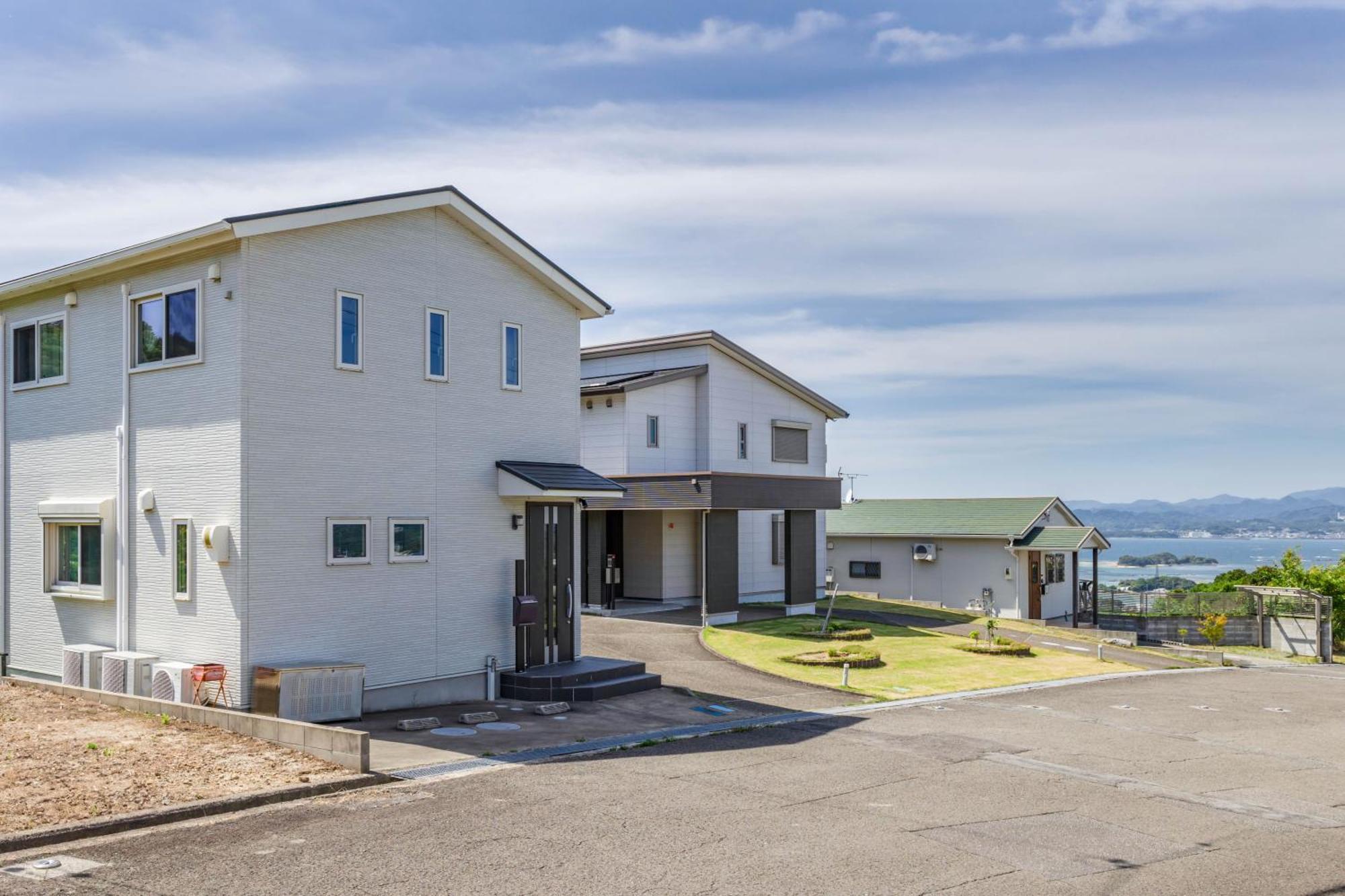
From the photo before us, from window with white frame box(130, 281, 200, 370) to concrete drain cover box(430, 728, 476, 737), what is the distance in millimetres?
5676

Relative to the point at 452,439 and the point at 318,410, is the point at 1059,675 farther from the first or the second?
the point at 318,410

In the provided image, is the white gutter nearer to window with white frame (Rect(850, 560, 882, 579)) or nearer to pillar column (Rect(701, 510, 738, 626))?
pillar column (Rect(701, 510, 738, 626))

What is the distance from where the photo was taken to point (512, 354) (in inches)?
674

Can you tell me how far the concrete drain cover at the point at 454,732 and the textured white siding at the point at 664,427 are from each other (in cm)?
1484

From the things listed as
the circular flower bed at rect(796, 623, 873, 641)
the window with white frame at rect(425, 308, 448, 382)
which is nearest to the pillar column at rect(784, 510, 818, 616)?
the circular flower bed at rect(796, 623, 873, 641)

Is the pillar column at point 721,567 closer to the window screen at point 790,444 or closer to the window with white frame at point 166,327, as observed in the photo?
the window screen at point 790,444

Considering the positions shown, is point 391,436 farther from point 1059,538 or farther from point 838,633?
point 1059,538

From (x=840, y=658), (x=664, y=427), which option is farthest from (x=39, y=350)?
(x=664, y=427)

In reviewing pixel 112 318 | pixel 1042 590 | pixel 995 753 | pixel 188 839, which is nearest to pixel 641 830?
pixel 188 839

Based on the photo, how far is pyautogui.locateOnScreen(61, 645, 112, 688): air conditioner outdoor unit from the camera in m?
14.9

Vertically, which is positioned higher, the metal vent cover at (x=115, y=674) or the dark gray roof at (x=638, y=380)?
the dark gray roof at (x=638, y=380)

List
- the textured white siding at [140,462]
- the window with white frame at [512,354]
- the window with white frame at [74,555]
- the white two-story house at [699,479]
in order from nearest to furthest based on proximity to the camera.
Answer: the textured white siding at [140,462], the window with white frame at [74,555], the window with white frame at [512,354], the white two-story house at [699,479]

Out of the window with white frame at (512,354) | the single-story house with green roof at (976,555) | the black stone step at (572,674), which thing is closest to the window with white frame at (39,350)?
the window with white frame at (512,354)

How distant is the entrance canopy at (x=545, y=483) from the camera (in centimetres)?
1623
